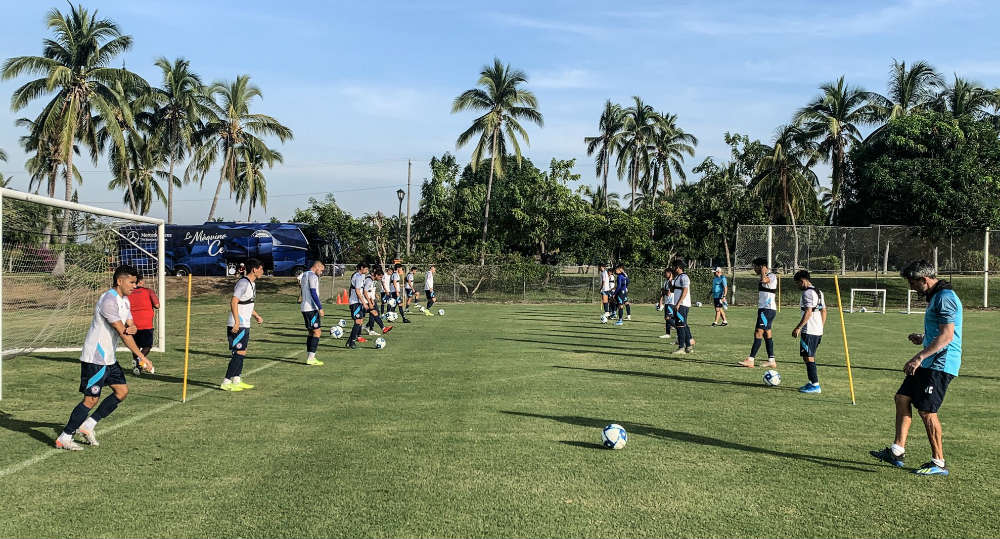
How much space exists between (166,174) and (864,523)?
53.3m

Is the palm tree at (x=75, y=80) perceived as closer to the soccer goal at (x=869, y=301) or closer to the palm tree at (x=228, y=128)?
the palm tree at (x=228, y=128)

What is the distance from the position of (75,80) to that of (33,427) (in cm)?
2789

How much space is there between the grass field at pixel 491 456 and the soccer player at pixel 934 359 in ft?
1.26

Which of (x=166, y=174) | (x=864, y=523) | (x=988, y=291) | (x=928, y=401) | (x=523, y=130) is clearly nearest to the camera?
(x=864, y=523)

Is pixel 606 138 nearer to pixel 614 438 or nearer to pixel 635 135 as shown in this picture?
pixel 635 135

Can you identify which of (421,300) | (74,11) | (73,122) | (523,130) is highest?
(74,11)

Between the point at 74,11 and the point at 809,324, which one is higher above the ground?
the point at 74,11

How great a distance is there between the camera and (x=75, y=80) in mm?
29406

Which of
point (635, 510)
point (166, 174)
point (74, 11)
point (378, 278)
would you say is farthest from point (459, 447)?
point (166, 174)

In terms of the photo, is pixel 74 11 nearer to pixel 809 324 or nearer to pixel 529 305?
pixel 529 305

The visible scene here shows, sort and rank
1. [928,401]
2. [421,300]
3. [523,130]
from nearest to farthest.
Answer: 1. [928,401]
2. [421,300]
3. [523,130]

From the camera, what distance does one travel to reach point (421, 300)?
32.6m

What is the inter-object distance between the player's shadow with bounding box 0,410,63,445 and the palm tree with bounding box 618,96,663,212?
4373cm

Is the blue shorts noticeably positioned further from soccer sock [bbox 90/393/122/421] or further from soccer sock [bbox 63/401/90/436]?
soccer sock [bbox 63/401/90/436]
